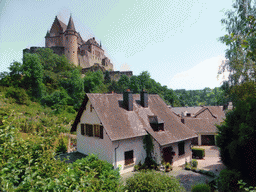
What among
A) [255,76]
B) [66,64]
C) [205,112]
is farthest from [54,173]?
[66,64]

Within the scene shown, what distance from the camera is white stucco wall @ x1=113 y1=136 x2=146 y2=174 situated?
44.4 feet

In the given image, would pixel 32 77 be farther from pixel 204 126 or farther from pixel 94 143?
pixel 204 126

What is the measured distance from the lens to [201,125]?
30094 mm

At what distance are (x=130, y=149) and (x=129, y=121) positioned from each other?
2.61 metres

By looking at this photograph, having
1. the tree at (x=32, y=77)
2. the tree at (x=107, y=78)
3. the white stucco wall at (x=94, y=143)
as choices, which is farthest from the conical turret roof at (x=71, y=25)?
the white stucco wall at (x=94, y=143)

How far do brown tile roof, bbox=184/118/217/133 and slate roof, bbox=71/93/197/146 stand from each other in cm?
1330

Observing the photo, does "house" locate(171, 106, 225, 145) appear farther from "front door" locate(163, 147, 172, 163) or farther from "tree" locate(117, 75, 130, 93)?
"tree" locate(117, 75, 130, 93)

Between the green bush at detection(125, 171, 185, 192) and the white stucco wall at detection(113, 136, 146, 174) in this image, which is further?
the white stucco wall at detection(113, 136, 146, 174)

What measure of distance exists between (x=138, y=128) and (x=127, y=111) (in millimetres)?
2234

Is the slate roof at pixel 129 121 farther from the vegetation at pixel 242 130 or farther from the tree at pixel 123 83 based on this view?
the tree at pixel 123 83

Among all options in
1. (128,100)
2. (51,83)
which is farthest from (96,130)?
(51,83)

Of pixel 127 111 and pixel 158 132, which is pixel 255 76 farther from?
pixel 127 111

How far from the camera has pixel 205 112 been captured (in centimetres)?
3388

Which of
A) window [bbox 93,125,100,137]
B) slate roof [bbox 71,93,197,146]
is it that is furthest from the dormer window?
window [bbox 93,125,100,137]
